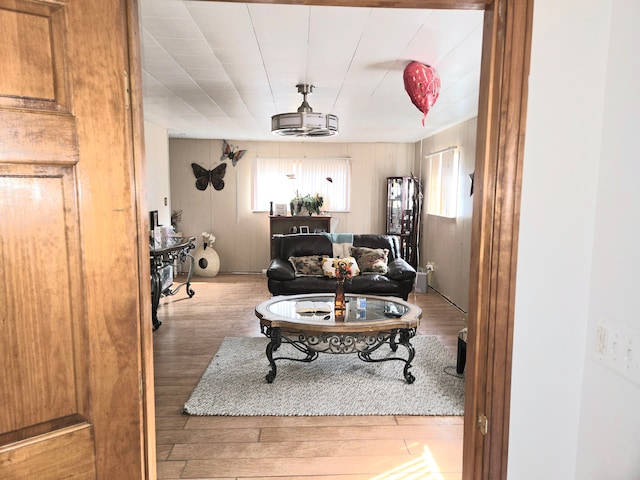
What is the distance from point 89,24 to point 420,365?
11.5ft

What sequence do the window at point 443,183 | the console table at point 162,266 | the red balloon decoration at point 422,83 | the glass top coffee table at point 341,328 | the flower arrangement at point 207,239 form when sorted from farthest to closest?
1. the flower arrangement at point 207,239
2. the window at point 443,183
3. the console table at point 162,266
4. the glass top coffee table at point 341,328
5. the red balloon decoration at point 422,83

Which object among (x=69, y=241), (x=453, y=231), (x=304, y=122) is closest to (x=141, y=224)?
(x=69, y=241)

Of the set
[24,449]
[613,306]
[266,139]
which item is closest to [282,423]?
Result: [24,449]

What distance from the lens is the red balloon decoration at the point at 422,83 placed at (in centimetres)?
308

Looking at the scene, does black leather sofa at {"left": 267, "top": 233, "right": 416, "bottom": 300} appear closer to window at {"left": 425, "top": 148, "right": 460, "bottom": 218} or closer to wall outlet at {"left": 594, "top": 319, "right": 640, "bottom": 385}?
window at {"left": 425, "top": 148, "right": 460, "bottom": 218}

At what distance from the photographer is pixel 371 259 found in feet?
17.7

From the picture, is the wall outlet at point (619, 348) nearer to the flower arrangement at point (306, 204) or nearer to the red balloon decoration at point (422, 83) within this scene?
the red balloon decoration at point (422, 83)

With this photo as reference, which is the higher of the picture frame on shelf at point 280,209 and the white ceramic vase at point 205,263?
the picture frame on shelf at point 280,209

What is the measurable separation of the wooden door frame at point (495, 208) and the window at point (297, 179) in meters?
6.65

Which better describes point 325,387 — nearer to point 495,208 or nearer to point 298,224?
point 495,208

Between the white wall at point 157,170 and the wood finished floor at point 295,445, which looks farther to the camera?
the white wall at point 157,170

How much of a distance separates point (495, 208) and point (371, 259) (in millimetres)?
4229

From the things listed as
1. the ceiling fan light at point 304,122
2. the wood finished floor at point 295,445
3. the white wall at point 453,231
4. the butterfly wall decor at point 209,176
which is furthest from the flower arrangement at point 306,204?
the wood finished floor at point 295,445

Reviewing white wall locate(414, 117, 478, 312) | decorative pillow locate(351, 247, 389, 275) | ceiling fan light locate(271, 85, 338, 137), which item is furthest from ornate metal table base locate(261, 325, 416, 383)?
decorative pillow locate(351, 247, 389, 275)
